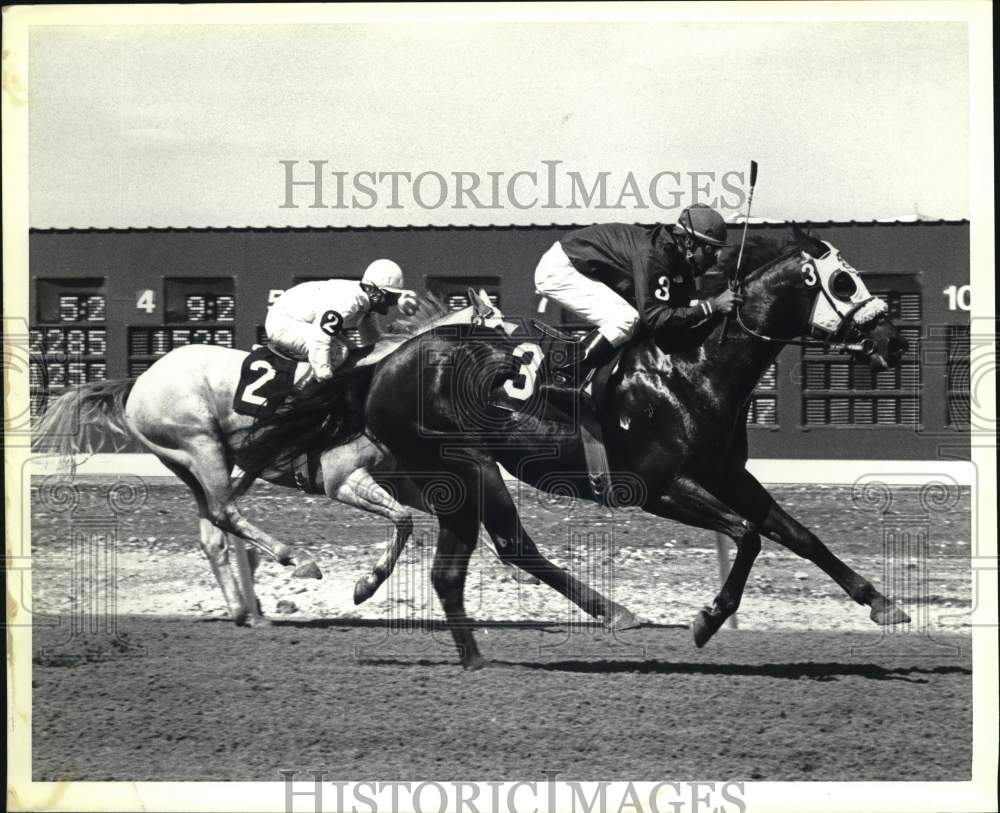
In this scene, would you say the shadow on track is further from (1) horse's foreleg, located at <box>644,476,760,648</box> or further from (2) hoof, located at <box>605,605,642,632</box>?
(1) horse's foreleg, located at <box>644,476,760,648</box>

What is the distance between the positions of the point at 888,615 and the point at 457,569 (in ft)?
5.72

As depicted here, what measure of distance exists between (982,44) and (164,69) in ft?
→ 10.8

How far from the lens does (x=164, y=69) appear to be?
Result: 5863 millimetres

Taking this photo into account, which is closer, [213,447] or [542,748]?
[542,748]

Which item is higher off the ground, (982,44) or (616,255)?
(982,44)

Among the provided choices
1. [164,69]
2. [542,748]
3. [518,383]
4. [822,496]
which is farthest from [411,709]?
[164,69]

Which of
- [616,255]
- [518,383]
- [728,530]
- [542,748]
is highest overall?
[616,255]

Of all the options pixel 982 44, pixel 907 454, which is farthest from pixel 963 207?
pixel 907 454

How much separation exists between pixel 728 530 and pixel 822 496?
0.45m

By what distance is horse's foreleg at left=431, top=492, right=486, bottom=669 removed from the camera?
19.2ft

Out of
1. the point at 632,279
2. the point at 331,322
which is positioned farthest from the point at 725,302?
the point at 331,322

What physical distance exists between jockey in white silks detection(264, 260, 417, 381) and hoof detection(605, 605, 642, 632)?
4.83 feet

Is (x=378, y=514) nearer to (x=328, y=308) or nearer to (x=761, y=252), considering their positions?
(x=328, y=308)

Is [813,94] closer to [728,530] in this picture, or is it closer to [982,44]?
[982,44]
